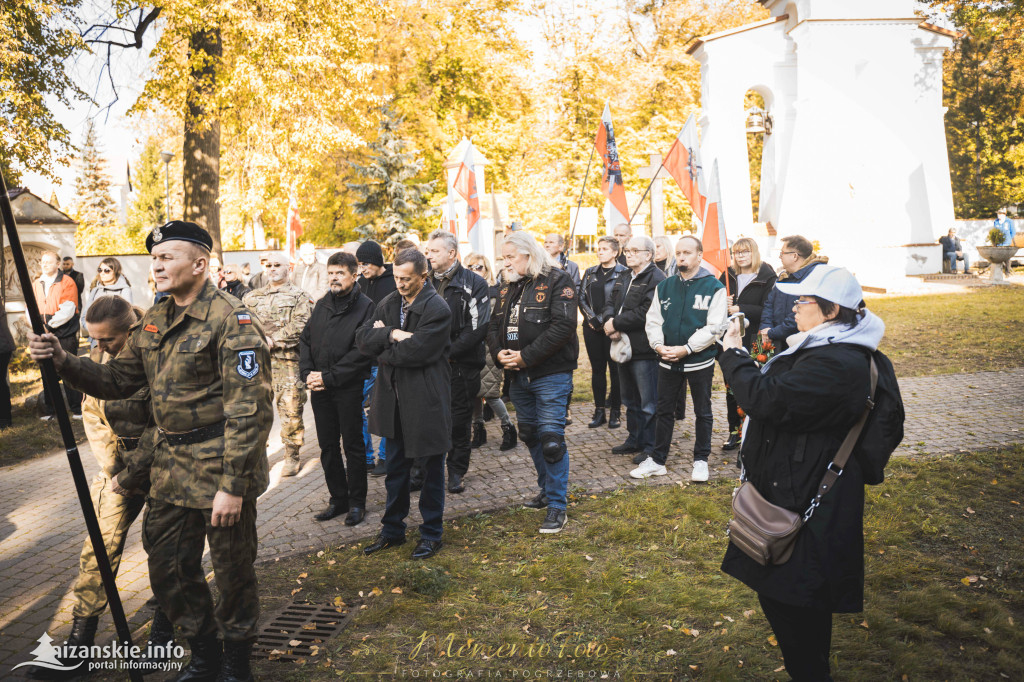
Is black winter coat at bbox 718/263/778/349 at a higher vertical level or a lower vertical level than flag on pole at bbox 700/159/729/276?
lower

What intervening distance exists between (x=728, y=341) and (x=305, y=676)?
8.79 ft

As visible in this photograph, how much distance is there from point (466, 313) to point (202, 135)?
1235 cm

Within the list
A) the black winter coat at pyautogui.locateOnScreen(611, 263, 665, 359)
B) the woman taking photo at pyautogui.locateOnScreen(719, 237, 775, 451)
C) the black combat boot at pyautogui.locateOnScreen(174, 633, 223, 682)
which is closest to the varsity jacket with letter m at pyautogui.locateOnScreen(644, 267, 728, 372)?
the black winter coat at pyautogui.locateOnScreen(611, 263, 665, 359)

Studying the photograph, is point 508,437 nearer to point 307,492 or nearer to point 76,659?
point 307,492

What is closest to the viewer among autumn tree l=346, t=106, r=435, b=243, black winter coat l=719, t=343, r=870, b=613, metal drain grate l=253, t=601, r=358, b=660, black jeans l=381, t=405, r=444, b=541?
black winter coat l=719, t=343, r=870, b=613

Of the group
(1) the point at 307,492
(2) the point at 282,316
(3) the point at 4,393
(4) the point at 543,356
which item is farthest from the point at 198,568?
(3) the point at 4,393

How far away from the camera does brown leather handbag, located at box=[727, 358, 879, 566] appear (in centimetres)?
295

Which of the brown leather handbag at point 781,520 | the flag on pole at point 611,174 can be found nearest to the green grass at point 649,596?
the brown leather handbag at point 781,520

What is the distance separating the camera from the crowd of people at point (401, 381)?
313cm

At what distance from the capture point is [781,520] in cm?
298

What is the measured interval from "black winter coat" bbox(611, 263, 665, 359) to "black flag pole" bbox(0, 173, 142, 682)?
492 cm

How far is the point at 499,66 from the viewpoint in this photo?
105 ft

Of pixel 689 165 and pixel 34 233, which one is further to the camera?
pixel 34 233

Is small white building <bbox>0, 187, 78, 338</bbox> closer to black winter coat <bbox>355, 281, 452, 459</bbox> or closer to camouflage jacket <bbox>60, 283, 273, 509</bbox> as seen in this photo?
black winter coat <bbox>355, 281, 452, 459</bbox>
